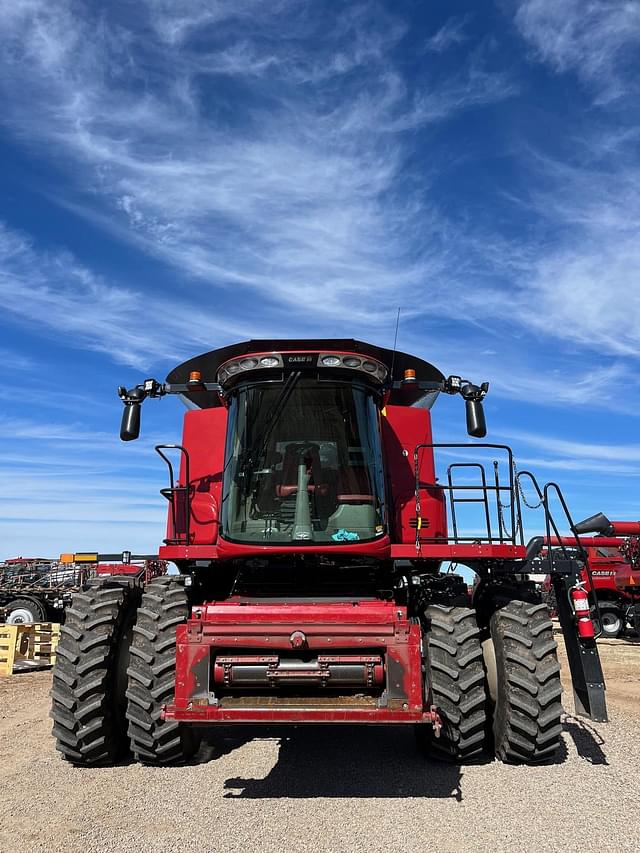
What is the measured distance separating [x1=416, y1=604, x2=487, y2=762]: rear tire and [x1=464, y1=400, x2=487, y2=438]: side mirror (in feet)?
6.19

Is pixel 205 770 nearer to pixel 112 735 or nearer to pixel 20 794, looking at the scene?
pixel 112 735

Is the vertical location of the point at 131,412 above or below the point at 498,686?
above

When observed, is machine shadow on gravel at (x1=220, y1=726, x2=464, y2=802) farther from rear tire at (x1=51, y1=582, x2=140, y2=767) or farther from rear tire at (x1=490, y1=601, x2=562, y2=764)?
rear tire at (x1=51, y1=582, x2=140, y2=767)

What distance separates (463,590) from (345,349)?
9.14ft

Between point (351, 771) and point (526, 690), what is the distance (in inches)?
65.7

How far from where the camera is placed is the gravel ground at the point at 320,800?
448 cm

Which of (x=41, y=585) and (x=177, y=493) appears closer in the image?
(x=177, y=493)

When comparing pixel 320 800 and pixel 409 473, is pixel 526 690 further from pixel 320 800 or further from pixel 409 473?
pixel 409 473

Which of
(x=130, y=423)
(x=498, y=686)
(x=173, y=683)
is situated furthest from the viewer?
(x=130, y=423)

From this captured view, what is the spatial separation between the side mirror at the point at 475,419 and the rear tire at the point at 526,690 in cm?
176

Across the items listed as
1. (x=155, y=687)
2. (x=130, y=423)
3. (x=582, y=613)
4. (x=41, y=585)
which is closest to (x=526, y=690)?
(x=582, y=613)

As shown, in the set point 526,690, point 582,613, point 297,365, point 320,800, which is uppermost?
point 297,365

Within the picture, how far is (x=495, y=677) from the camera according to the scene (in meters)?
6.31

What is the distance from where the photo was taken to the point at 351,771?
239 inches
